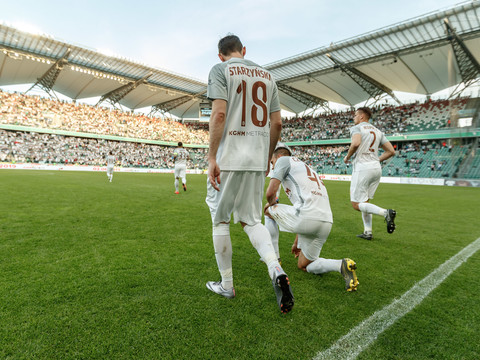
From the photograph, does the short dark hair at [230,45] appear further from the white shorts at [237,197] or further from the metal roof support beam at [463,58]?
the metal roof support beam at [463,58]

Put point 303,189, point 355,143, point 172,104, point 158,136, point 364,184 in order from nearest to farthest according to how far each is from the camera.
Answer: point 303,189, point 355,143, point 364,184, point 158,136, point 172,104

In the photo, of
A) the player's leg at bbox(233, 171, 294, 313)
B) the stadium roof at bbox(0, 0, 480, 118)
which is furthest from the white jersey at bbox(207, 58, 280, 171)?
the stadium roof at bbox(0, 0, 480, 118)

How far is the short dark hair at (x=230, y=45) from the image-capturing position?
8.08ft

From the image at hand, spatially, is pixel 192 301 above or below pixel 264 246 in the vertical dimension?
below

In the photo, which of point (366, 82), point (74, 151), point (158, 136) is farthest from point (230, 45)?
point (158, 136)

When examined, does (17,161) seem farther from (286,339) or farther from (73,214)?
(286,339)

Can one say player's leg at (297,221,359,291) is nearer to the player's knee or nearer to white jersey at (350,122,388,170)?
the player's knee

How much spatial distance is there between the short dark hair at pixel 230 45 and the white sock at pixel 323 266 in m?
2.27

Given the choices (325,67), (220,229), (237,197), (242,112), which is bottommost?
(220,229)

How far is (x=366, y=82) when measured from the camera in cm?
3469

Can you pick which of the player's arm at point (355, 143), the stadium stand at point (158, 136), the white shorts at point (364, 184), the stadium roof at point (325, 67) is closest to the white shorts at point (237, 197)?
the player's arm at point (355, 143)

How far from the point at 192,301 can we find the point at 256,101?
6.01 ft

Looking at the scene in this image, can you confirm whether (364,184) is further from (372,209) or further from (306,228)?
(306,228)

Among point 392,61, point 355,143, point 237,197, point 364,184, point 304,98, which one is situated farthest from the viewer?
point 304,98
